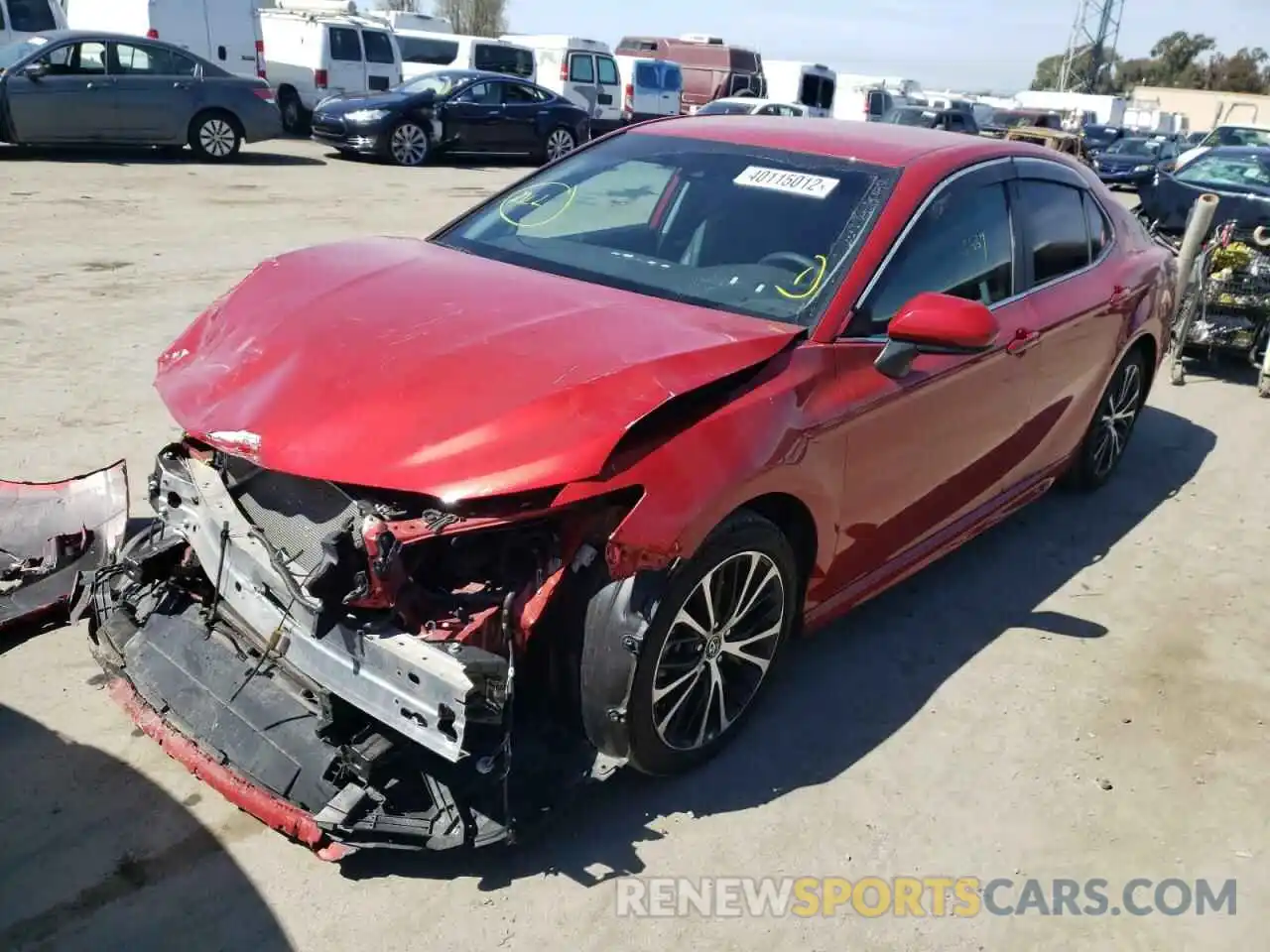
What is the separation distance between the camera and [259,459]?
281 cm

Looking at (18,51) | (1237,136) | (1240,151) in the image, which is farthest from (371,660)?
(1237,136)

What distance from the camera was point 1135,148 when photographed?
25.6 m

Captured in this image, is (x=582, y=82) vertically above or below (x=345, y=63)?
below

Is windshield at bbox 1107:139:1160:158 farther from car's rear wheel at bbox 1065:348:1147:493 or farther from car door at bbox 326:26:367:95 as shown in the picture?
car's rear wheel at bbox 1065:348:1147:493

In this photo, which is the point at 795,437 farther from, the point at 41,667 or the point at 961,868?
the point at 41,667

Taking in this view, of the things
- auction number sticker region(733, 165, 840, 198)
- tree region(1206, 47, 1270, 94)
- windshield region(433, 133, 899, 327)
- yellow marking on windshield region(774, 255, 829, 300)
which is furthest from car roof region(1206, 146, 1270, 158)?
tree region(1206, 47, 1270, 94)

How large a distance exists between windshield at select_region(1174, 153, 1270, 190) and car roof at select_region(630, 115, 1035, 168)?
9.02m

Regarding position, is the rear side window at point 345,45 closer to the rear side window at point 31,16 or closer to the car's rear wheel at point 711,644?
the rear side window at point 31,16

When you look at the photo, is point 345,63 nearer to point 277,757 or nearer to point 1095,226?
point 1095,226

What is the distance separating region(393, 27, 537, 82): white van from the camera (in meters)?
22.9

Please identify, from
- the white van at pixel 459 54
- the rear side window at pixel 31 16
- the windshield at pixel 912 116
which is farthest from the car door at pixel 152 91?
the windshield at pixel 912 116

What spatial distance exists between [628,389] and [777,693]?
148 cm

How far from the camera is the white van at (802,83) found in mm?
32062

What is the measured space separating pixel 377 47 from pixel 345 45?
0.60 meters
